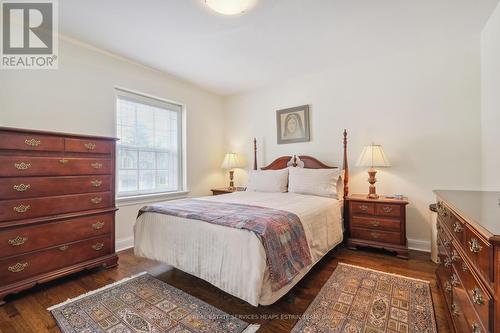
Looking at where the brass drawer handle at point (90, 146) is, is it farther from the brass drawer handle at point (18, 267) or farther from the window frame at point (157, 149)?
the brass drawer handle at point (18, 267)

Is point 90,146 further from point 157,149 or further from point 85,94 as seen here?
point 157,149

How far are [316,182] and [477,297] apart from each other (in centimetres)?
215

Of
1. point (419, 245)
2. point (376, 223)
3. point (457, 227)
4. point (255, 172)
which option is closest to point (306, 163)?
point (255, 172)

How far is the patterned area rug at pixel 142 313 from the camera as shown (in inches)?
60.3

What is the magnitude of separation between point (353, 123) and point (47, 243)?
3.72 m

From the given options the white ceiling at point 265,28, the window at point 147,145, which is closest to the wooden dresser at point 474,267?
the white ceiling at point 265,28

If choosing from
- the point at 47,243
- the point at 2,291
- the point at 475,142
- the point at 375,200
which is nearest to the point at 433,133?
the point at 475,142

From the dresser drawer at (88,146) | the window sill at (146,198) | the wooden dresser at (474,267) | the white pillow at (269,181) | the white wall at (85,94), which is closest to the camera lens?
the wooden dresser at (474,267)

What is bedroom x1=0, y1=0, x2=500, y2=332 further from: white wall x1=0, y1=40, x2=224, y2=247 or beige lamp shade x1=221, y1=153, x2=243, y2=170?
beige lamp shade x1=221, y1=153, x2=243, y2=170

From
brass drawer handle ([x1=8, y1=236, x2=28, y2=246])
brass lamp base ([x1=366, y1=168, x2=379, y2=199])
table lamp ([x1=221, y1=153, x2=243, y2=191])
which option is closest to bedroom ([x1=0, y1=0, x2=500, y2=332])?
brass drawer handle ([x1=8, y1=236, x2=28, y2=246])

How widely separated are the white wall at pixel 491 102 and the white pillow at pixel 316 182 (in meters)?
1.44

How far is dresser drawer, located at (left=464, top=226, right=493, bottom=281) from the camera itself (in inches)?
32.9

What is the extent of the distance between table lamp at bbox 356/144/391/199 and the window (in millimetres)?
2850

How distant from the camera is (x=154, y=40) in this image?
104 inches
